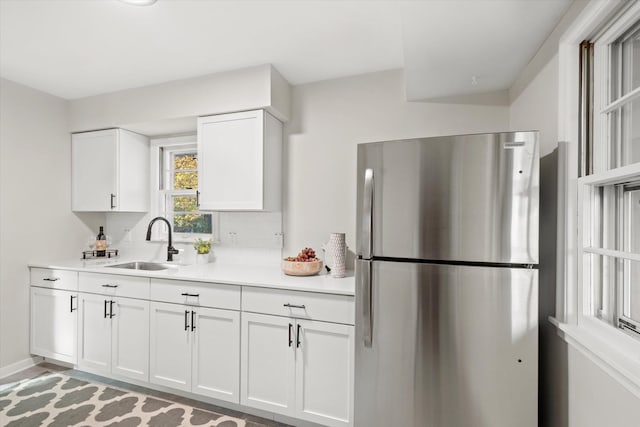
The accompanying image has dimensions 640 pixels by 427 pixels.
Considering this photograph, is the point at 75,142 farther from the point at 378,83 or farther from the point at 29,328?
the point at 378,83

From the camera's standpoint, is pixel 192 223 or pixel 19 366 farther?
pixel 192 223

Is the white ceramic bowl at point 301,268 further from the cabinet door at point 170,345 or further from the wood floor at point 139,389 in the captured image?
the wood floor at point 139,389

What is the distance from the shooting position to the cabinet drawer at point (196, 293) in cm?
211

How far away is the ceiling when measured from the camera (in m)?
1.50

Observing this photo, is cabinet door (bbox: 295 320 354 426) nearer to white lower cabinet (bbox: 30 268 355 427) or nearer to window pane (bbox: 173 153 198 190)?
white lower cabinet (bbox: 30 268 355 427)

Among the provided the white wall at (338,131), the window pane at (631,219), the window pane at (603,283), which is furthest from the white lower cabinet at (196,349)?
the window pane at (631,219)

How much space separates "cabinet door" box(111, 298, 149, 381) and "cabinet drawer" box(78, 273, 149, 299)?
0.05 m

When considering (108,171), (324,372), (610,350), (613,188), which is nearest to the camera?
(610,350)

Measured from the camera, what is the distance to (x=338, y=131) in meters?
2.56

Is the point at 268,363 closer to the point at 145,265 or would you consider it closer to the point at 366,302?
the point at 366,302

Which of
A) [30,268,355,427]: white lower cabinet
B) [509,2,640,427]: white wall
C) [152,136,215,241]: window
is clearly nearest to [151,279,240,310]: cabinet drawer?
[30,268,355,427]: white lower cabinet

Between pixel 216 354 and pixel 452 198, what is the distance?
5.87ft

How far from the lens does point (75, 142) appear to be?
312 cm

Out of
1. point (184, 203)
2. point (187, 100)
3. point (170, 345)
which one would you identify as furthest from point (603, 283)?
point (184, 203)
